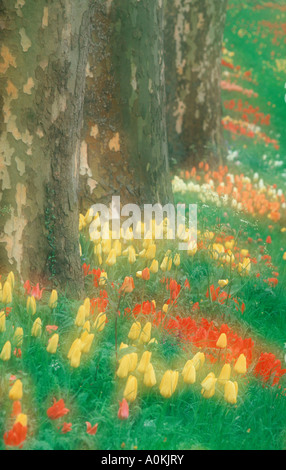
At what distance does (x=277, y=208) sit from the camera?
850 cm

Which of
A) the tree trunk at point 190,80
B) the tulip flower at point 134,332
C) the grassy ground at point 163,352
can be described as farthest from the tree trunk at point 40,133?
the tree trunk at point 190,80

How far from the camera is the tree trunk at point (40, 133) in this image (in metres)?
4.32

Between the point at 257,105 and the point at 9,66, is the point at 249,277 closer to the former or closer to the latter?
the point at 9,66

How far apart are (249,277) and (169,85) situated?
4.88 meters

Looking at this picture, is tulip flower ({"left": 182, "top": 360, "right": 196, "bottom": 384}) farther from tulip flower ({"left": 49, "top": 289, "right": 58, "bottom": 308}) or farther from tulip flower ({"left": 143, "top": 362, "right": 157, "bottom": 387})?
tulip flower ({"left": 49, "top": 289, "right": 58, "bottom": 308})

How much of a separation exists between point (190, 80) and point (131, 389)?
7.32 m

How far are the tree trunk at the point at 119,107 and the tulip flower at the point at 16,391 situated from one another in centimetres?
304

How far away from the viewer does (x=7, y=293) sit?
4.07 metres

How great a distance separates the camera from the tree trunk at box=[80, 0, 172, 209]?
612 centimetres

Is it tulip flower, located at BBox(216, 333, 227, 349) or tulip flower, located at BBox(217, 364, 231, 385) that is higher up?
tulip flower, located at BBox(216, 333, 227, 349)

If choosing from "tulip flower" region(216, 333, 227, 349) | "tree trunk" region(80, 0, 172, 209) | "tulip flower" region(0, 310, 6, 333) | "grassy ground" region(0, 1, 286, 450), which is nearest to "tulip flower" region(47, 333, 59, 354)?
"grassy ground" region(0, 1, 286, 450)

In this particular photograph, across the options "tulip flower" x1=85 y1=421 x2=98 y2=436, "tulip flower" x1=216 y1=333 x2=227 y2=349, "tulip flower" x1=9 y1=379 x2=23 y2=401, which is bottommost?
"tulip flower" x1=85 y1=421 x2=98 y2=436

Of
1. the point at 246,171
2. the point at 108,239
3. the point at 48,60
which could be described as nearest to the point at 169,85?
the point at 246,171

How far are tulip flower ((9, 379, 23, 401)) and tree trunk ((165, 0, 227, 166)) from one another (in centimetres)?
698
